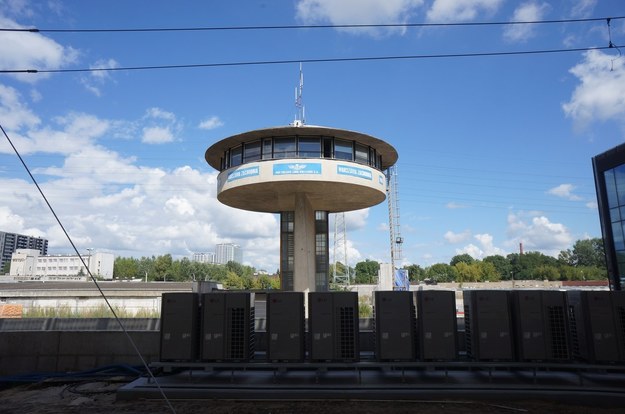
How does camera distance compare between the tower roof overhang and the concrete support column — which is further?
the concrete support column

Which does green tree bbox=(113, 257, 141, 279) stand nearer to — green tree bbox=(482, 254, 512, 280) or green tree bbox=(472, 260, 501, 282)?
green tree bbox=(472, 260, 501, 282)

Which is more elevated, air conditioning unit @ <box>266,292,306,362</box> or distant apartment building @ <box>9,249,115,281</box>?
distant apartment building @ <box>9,249,115,281</box>

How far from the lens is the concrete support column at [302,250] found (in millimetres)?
28281

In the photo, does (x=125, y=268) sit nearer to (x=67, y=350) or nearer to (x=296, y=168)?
Result: (x=296, y=168)

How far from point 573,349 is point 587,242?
14806cm

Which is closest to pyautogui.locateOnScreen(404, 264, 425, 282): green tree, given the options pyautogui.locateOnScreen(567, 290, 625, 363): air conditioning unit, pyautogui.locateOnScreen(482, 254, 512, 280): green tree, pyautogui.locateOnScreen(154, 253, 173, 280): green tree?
pyautogui.locateOnScreen(482, 254, 512, 280): green tree

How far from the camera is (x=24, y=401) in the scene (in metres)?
8.70

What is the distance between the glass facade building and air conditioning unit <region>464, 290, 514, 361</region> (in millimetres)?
13315

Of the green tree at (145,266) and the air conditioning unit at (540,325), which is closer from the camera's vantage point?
the air conditioning unit at (540,325)

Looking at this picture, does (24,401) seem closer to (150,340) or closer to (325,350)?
(150,340)

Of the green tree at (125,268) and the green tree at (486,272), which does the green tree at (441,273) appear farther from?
the green tree at (125,268)

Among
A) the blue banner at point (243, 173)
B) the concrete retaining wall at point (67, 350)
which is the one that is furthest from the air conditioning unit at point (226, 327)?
the blue banner at point (243, 173)

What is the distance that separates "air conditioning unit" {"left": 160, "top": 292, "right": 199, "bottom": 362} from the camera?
9.38 metres

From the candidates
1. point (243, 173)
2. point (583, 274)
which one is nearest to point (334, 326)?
point (243, 173)
